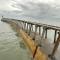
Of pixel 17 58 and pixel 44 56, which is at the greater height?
pixel 44 56

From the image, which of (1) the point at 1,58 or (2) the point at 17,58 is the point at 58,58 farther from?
(1) the point at 1,58

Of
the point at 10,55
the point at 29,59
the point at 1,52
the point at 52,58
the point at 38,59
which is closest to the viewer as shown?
the point at 52,58

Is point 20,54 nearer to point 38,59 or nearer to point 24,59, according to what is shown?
point 24,59

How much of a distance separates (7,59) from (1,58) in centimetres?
52

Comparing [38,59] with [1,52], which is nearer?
[38,59]

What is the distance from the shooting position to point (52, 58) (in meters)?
9.07

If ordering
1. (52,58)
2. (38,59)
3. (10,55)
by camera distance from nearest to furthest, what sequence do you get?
(52,58) → (38,59) → (10,55)

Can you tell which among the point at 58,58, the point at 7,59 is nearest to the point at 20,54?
the point at 7,59

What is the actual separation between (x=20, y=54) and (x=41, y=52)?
10.7 feet

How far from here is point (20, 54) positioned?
43.0 feet

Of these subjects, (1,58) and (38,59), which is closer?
(38,59)

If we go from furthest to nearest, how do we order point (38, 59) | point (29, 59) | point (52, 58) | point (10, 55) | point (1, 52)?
point (1, 52) → point (10, 55) → point (29, 59) → point (38, 59) → point (52, 58)

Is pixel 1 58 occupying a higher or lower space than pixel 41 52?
lower

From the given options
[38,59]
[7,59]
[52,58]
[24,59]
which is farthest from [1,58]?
[52,58]
